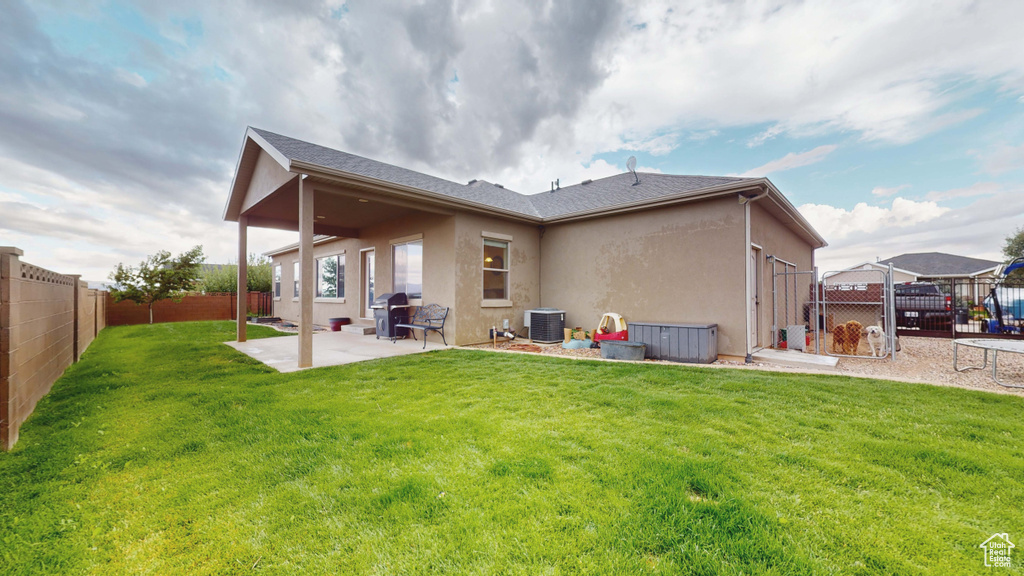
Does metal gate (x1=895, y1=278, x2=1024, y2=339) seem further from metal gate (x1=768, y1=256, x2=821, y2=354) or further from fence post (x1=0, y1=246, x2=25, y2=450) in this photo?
fence post (x1=0, y1=246, x2=25, y2=450)

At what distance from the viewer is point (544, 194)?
1201 centimetres

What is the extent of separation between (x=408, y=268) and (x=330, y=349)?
286cm

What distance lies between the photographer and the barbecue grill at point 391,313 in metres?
8.62

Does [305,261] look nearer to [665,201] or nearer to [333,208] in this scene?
[333,208]

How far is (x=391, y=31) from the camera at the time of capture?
855 cm

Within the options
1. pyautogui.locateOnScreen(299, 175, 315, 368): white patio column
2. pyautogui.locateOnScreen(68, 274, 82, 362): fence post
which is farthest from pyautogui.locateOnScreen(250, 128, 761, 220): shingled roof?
pyautogui.locateOnScreen(68, 274, 82, 362): fence post

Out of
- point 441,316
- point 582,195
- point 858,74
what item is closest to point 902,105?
point 858,74

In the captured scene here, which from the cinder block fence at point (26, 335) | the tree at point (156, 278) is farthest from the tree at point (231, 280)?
the cinder block fence at point (26, 335)

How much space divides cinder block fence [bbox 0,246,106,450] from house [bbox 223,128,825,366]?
7.15 feet

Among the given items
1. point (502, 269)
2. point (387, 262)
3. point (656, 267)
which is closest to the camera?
point (656, 267)

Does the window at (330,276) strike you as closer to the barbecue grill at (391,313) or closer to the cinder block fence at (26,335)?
the barbecue grill at (391,313)

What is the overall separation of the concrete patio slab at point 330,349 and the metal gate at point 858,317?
7916 millimetres

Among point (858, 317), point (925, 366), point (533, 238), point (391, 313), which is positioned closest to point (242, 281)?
point (391, 313)
